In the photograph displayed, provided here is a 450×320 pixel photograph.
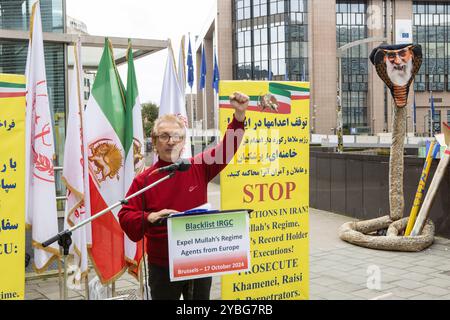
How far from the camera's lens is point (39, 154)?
5293mm

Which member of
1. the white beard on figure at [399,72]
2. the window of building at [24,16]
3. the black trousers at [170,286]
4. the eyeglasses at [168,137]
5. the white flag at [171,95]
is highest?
the window of building at [24,16]

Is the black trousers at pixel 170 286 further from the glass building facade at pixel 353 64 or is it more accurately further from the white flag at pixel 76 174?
the glass building facade at pixel 353 64

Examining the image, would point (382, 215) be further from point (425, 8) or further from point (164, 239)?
point (425, 8)

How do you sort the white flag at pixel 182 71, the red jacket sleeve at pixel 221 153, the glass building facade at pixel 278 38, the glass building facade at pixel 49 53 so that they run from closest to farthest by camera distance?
the red jacket sleeve at pixel 221 153 < the white flag at pixel 182 71 < the glass building facade at pixel 49 53 < the glass building facade at pixel 278 38

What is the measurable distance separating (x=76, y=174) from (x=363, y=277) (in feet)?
13.2

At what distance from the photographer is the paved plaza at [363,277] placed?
5992 mm

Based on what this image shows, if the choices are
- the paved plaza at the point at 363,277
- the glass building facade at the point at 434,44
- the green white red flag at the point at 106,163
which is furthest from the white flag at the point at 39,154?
the glass building facade at the point at 434,44

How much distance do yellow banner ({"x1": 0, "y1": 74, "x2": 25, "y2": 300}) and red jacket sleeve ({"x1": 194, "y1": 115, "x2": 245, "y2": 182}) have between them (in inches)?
63.2

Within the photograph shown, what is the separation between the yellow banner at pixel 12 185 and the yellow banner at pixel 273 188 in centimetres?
177

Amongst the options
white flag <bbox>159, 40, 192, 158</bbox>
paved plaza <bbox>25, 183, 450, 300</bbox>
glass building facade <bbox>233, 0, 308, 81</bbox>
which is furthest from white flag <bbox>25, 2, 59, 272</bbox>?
glass building facade <bbox>233, 0, 308, 81</bbox>

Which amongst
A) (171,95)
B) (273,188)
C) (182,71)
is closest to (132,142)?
(171,95)

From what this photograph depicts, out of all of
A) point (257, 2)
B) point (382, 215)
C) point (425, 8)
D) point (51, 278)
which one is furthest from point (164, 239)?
point (425, 8)

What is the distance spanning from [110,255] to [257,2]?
58.0 metres

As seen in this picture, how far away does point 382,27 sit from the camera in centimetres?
6181
